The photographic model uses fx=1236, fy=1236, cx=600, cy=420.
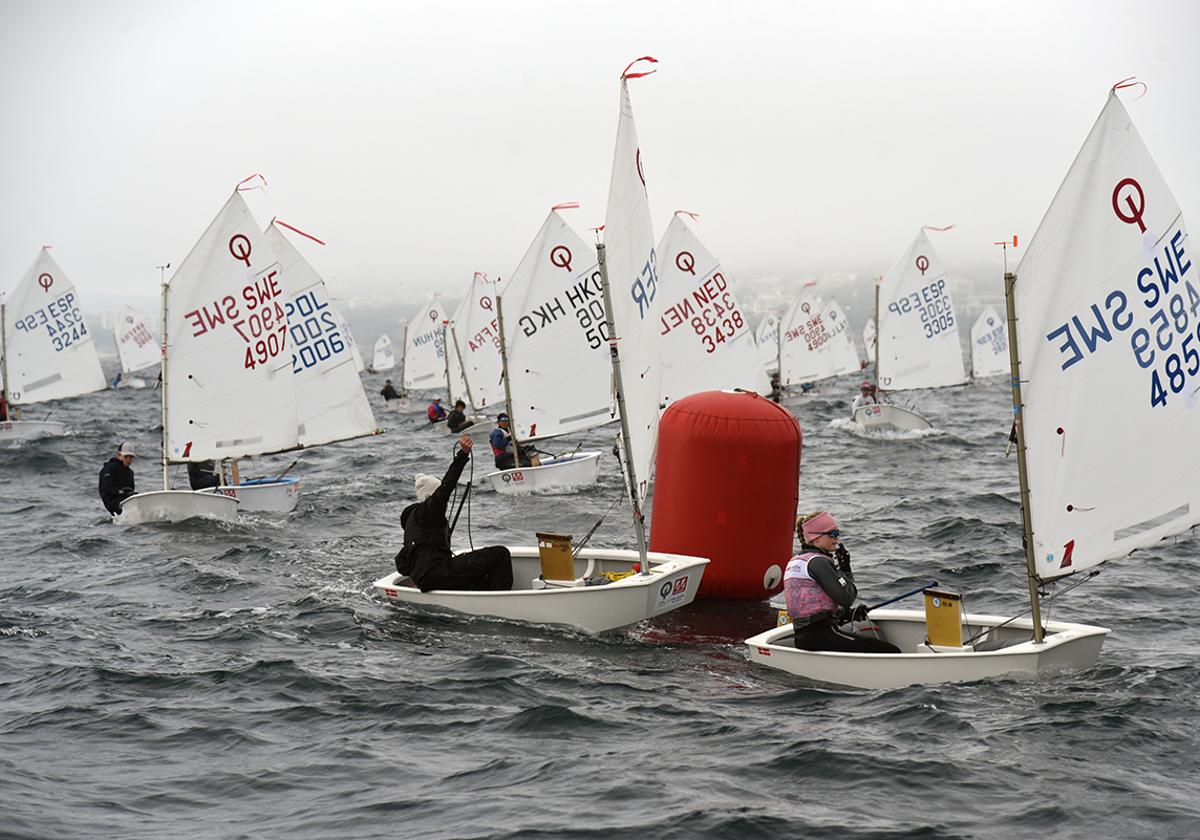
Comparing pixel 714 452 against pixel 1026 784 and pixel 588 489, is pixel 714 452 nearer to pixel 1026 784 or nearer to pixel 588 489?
pixel 1026 784

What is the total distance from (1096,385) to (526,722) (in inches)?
195

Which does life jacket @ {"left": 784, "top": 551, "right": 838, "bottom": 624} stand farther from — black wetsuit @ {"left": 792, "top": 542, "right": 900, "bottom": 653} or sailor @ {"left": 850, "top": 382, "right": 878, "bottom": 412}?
sailor @ {"left": 850, "top": 382, "right": 878, "bottom": 412}

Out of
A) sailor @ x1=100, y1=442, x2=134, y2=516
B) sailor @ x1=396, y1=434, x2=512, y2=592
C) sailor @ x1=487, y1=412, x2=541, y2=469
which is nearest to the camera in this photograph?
sailor @ x1=396, y1=434, x2=512, y2=592

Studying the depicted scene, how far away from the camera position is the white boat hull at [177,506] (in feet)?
59.9

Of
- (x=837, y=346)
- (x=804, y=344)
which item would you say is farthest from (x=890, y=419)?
(x=837, y=346)

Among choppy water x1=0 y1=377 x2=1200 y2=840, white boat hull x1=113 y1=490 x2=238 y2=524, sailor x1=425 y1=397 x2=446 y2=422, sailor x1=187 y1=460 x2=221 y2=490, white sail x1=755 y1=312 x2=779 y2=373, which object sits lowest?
choppy water x1=0 y1=377 x2=1200 y2=840

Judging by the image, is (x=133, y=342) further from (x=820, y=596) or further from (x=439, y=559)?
(x=820, y=596)

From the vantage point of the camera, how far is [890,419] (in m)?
31.5

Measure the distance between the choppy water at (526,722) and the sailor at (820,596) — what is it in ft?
1.37

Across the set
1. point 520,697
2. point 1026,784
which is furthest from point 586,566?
point 1026,784

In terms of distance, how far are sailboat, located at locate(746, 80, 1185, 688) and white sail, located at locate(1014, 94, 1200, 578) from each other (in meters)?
0.01

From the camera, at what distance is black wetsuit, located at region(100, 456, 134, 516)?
62.0 ft

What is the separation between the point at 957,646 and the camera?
10008 millimetres

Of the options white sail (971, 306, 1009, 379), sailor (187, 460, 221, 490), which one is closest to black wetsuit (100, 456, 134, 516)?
sailor (187, 460, 221, 490)
